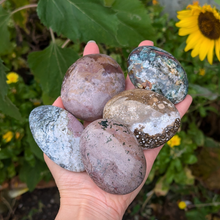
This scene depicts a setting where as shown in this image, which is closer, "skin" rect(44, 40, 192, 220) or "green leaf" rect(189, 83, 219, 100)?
"skin" rect(44, 40, 192, 220)

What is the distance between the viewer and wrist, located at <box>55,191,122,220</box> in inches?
29.9

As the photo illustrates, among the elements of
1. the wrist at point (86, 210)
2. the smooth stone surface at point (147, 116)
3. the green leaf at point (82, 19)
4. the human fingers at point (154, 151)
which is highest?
the green leaf at point (82, 19)

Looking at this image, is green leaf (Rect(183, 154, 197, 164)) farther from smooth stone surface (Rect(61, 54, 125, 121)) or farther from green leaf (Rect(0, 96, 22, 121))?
green leaf (Rect(0, 96, 22, 121))

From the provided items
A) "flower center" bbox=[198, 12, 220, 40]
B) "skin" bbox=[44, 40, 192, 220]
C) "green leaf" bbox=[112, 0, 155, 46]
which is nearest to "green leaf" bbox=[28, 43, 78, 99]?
"green leaf" bbox=[112, 0, 155, 46]

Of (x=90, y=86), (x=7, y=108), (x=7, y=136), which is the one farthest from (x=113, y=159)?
(x=7, y=136)

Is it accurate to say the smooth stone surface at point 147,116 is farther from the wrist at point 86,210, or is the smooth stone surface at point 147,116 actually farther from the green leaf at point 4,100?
the green leaf at point 4,100

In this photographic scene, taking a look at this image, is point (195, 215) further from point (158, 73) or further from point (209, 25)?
point (209, 25)

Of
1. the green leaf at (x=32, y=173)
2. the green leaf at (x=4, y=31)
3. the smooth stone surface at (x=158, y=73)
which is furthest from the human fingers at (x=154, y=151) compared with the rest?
the green leaf at (x=4, y=31)

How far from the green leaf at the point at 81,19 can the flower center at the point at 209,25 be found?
0.39 metres

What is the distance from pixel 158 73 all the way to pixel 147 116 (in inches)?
7.4

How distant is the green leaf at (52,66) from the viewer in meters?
1.03

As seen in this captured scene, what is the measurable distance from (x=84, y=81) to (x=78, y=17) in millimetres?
Answer: 286

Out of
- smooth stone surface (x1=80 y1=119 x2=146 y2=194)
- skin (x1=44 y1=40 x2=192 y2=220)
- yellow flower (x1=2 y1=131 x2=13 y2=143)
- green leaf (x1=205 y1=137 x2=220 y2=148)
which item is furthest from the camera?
green leaf (x1=205 y1=137 x2=220 y2=148)

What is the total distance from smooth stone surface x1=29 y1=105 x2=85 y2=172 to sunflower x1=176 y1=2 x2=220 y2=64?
0.65 meters
